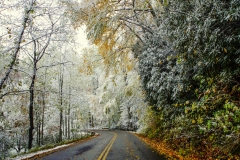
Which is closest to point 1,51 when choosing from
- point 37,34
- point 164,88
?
point 37,34

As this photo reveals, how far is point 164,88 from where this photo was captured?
9273 millimetres

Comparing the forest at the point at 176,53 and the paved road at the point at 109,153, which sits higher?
the forest at the point at 176,53

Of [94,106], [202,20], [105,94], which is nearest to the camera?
[202,20]

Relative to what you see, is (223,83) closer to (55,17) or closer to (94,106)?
(55,17)

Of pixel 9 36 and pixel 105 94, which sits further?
pixel 105 94

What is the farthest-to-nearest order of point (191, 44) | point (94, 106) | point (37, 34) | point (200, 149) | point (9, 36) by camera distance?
point (94, 106), point (37, 34), point (9, 36), point (200, 149), point (191, 44)

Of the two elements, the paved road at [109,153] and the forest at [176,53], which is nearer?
the forest at [176,53]

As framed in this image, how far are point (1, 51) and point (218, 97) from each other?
8.92 m

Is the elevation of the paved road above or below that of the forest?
below

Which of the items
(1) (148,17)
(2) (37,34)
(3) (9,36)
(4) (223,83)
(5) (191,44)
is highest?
(1) (148,17)

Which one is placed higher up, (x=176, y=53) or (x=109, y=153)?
(x=176, y=53)

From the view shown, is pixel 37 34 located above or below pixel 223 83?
above

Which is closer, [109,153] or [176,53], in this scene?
[176,53]

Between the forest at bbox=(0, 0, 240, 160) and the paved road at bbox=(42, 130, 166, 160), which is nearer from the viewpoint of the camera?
the forest at bbox=(0, 0, 240, 160)
